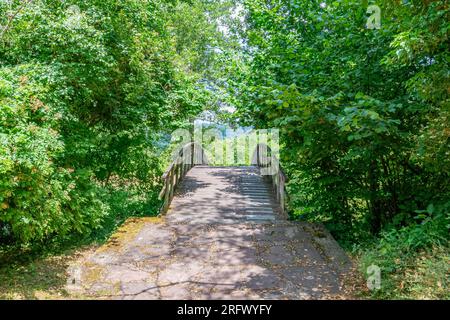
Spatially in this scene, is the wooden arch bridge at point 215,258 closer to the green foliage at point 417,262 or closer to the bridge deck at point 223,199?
the bridge deck at point 223,199

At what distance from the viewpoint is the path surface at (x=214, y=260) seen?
3.96 metres

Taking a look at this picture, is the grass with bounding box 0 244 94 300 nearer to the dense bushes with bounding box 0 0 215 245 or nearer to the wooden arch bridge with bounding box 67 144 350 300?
the wooden arch bridge with bounding box 67 144 350 300

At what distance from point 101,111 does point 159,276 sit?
207 inches

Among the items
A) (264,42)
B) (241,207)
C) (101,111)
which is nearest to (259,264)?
(241,207)

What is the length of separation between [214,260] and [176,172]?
489 centimetres

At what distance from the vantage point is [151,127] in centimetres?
934

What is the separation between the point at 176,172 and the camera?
31.0 feet

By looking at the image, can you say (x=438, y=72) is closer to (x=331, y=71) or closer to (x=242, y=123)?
(x=331, y=71)

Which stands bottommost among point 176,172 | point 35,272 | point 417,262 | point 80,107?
point 35,272

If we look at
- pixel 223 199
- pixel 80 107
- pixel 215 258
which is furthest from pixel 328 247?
pixel 80 107

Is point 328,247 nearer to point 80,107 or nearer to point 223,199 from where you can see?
point 223,199

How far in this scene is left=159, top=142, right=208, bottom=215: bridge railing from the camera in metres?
7.36

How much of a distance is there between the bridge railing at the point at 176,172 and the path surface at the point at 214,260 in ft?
1.06
